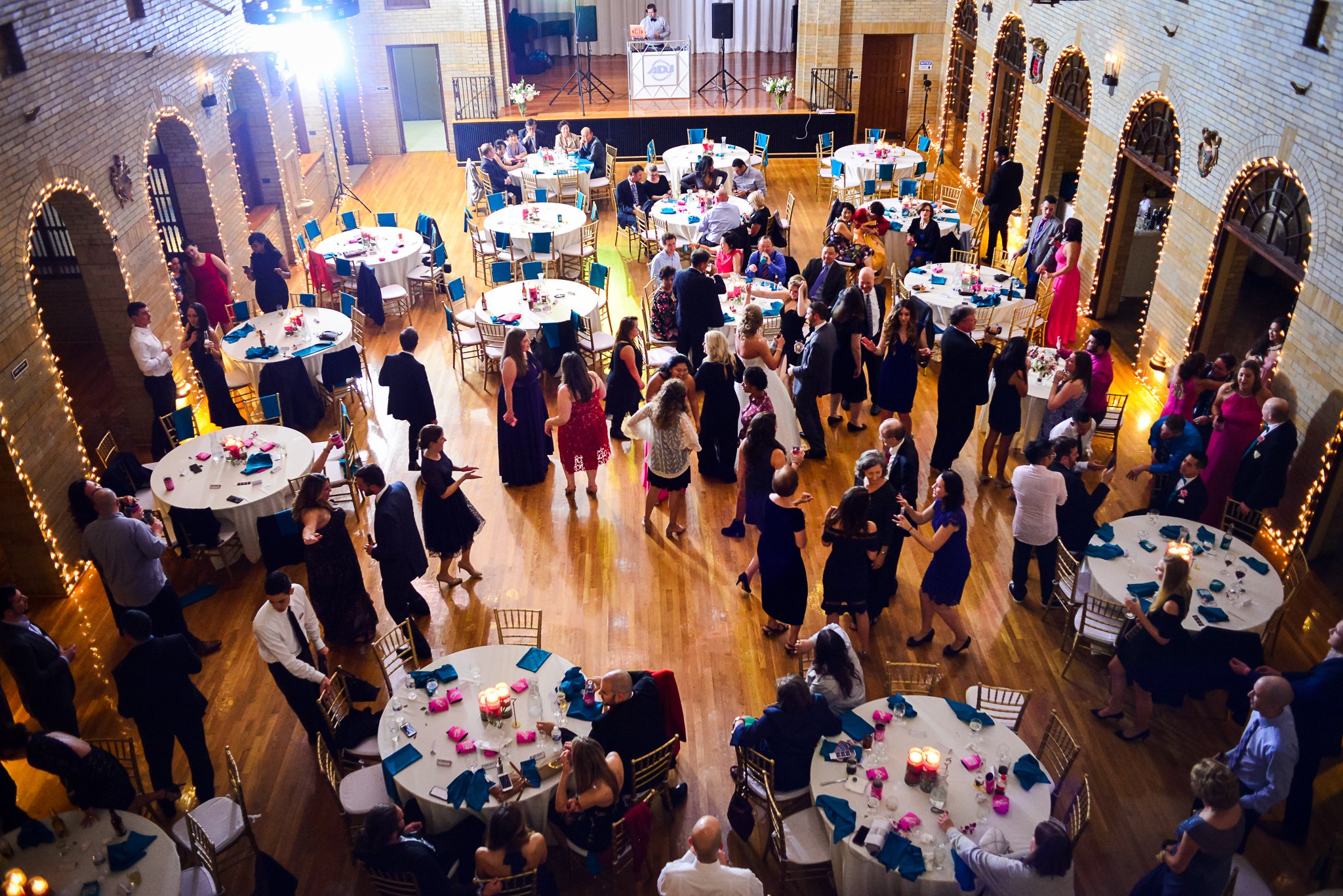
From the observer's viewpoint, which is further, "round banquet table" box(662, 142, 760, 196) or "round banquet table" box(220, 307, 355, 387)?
"round banquet table" box(662, 142, 760, 196)

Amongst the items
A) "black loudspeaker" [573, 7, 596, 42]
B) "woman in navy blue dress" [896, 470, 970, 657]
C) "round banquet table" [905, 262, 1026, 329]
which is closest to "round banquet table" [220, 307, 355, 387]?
"round banquet table" [905, 262, 1026, 329]

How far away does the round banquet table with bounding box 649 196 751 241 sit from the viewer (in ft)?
39.1

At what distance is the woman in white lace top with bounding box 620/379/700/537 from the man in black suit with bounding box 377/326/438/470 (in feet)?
6.25

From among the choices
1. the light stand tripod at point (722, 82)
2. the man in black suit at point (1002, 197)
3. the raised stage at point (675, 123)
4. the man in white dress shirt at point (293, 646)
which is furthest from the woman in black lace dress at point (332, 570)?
the light stand tripod at point (722, 82)

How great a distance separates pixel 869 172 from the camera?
14148 mm

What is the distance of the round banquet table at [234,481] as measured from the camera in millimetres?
7277

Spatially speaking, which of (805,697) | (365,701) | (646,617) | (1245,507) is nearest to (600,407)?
(646,617)

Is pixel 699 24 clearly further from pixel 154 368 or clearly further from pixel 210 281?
pixel 154 368

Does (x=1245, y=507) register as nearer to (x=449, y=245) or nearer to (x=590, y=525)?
(x=590, y=525)

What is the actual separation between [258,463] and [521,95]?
37.8ft

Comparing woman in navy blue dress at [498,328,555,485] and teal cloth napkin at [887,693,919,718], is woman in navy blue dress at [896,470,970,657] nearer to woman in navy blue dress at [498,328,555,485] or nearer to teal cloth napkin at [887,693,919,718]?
teal cloth napkin at [887,693,919,718]

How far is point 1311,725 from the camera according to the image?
16.4 feet

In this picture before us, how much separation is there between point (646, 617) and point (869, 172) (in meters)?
9.41

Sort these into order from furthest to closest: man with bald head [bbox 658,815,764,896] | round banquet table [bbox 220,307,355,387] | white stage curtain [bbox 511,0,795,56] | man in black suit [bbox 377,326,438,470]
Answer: white stage curtain [bbox 511,0,795,56] < round banquet table [bbox 220,307,355,387] < man in black suit [bbox 377,326,438,470] < man with bald head [bbox 658,815,764,896]
